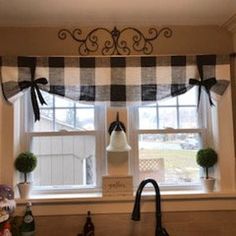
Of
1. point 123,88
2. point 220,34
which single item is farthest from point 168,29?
point 123,88

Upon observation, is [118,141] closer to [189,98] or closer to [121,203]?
[121,203]

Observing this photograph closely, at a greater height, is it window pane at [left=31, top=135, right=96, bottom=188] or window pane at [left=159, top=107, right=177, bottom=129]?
window pane at [left=159, top=107, right=177, bottom=129]

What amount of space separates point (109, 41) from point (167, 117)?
2.29ft

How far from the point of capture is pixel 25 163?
2.16 metres

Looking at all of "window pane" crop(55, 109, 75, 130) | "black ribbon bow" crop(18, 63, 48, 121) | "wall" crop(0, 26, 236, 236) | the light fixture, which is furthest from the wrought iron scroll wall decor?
the light fixture

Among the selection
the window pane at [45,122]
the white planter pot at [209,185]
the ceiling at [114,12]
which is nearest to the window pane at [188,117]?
the white planter pot at [209,185]

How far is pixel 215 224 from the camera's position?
218 centimetres

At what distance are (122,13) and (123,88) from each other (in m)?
0.50

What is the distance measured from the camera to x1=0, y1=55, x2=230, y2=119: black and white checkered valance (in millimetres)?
2209

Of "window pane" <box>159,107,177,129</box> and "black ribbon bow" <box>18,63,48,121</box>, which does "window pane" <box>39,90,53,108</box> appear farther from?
"window pane" <box>159,107,177,129</box>

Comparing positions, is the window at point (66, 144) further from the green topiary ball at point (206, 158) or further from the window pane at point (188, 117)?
the green topiary ball at point (206, 158)

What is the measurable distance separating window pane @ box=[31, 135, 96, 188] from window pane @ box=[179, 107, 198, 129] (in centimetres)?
68

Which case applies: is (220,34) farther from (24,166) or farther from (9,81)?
(24,166)

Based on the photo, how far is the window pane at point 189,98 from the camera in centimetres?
241
